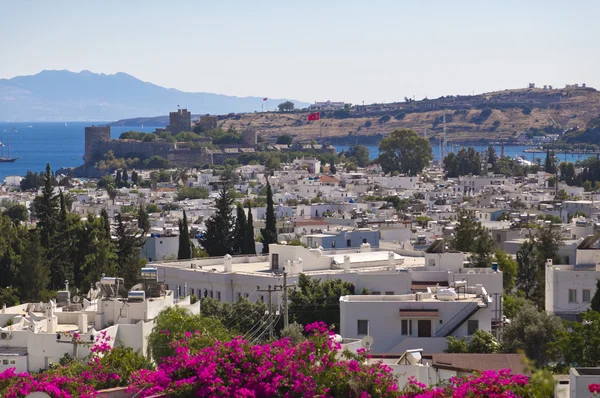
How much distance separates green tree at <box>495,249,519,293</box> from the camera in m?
40.3

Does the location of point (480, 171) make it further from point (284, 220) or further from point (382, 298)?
point (382, 298)

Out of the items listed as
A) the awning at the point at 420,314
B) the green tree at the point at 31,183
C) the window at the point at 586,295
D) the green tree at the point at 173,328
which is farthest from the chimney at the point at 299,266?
the green tree at the point at 31,183

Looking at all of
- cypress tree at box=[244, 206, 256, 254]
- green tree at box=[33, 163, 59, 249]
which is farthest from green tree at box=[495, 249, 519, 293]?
green tree at box=[33, 163, 59, 249]

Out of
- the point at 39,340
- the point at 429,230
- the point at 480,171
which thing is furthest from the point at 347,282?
the point at 480,171

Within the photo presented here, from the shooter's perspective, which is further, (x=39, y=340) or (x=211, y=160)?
(x=211, y=160)

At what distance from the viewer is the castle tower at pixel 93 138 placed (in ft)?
595

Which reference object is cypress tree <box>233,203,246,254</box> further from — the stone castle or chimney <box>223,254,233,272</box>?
the stone castle

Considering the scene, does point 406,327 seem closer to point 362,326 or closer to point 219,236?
point 362,326

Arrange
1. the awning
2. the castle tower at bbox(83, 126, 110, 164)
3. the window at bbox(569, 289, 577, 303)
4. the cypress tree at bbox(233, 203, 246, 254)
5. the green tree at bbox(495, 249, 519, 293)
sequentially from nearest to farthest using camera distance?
the awning, the window at bbox(569, 289, 577, 303), the green tree at bbox(495, 249, 519, 293), the cypress tree at bbox(233, 203, 246, 254), the castle tower at bbox(83, 126, 110, 164)

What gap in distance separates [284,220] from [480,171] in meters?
52.9

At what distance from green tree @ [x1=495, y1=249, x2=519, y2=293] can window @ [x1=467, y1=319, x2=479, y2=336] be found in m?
10.3

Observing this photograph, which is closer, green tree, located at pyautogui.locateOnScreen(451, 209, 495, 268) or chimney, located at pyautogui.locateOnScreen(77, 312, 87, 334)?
chimney, located at pyautogui.locateOnScreen(77, 312, 87, 334)

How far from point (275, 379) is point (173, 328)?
8096mm

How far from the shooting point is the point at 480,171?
399 ft
